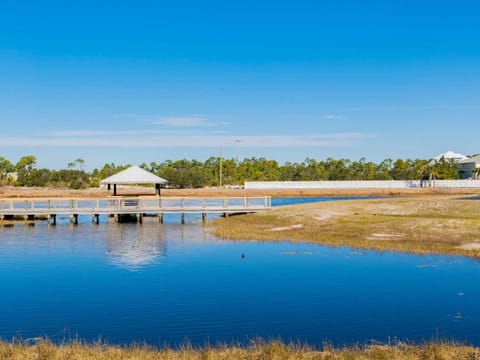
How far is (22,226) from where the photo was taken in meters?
46.5

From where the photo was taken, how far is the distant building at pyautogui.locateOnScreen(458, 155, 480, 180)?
126 m

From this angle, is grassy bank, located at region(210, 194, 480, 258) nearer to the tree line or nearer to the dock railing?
the dock railing

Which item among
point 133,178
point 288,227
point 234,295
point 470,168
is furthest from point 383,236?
point 470,168

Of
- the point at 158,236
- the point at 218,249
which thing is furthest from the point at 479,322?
the point at 158,236

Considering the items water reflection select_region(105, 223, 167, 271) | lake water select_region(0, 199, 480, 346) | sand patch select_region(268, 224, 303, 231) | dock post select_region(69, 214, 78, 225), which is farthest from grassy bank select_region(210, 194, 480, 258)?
dock post select_region(69, 214, 78, 225)

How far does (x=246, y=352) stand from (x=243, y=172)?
140970 mm

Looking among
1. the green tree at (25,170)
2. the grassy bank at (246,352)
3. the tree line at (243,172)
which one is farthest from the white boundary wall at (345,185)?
the grassy bank at (246,352)

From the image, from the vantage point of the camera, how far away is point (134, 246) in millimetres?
31750

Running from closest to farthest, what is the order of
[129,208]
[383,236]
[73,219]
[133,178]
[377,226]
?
1. [383,236]
2. [377,226]
3. [129,208]
4. [73,219]
5. [133,178]

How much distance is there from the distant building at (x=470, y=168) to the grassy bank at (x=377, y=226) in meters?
88.4

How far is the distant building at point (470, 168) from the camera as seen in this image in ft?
413

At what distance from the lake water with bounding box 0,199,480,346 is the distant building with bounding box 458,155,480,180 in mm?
110168

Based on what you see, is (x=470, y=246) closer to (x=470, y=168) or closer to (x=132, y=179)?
(x=132, y=179)

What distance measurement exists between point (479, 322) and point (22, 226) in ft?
137
